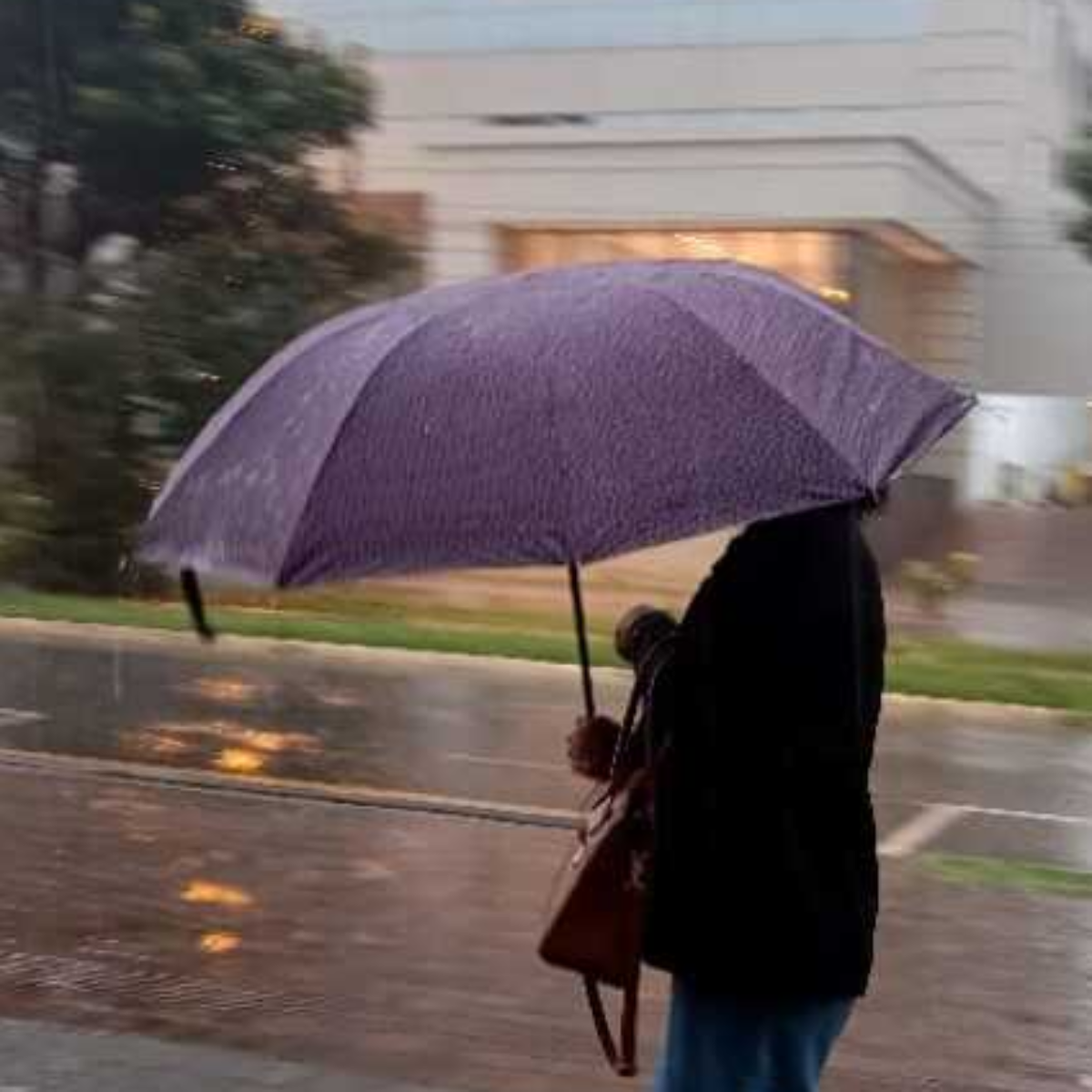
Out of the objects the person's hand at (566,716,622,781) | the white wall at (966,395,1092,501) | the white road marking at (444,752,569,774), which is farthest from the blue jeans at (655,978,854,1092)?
the white wall at (966,395,1092,501)

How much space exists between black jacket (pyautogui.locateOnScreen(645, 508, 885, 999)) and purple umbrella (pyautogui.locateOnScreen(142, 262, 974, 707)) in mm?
137

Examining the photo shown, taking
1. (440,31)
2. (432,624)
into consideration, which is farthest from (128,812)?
(440,31)

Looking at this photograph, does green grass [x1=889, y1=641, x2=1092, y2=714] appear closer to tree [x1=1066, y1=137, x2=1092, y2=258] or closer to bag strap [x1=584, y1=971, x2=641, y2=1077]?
tree [x1=1066, y1=137, x2=1092, y2=258]

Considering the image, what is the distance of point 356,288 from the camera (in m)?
21.2

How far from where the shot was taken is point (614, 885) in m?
3.14

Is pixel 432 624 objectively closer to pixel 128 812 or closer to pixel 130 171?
pixel 130 171

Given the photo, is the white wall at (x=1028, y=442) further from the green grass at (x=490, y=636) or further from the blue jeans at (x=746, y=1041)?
the blue jeans at (x=746, y=1041)

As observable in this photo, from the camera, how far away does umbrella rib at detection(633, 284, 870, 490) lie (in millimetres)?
2906

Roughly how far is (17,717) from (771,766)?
31.6 feet

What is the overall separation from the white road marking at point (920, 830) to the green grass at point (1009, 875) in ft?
0.62

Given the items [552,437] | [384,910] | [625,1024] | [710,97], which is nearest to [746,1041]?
[625,1024]

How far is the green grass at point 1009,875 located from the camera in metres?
7.85

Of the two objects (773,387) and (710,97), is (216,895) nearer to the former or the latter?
(773,387)

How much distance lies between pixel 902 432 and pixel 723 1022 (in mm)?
952
